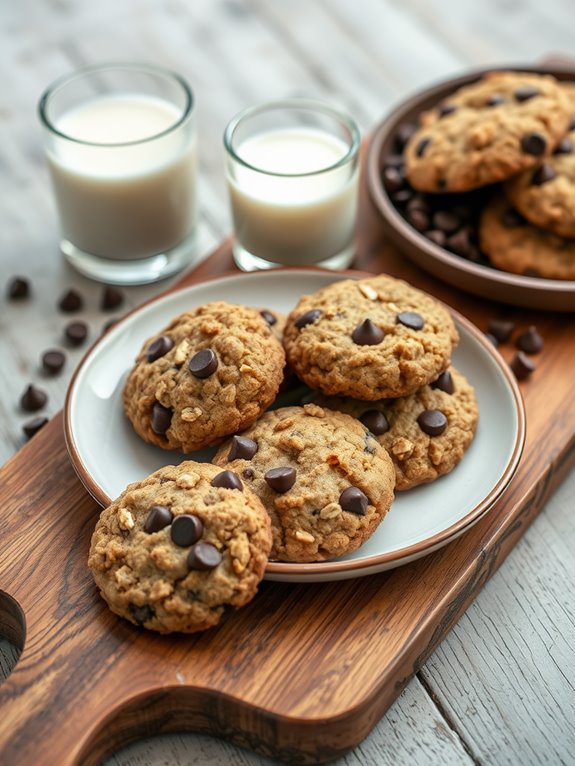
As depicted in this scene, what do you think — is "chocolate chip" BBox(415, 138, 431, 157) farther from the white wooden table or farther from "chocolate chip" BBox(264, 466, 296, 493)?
"chocolate chip" BBox(264, 466, 296, 493)

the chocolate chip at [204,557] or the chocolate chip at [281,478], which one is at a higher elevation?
the chocolate chip at [281,478]

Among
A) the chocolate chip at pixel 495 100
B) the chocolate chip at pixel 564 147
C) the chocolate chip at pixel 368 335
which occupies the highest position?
the chocolate chip at pixel 495 100

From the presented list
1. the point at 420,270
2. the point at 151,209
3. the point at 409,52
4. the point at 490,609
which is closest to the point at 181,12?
the point at 409,52

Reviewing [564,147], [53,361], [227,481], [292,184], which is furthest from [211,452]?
[564,147]

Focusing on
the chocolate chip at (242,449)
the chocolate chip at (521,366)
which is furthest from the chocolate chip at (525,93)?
the chocolate chip at (242,449)

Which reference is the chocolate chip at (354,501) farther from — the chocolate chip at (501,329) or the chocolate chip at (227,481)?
the chocolate chip at (501,329)

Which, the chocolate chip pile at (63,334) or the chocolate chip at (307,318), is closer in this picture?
the chocolate chip at (307,318)
